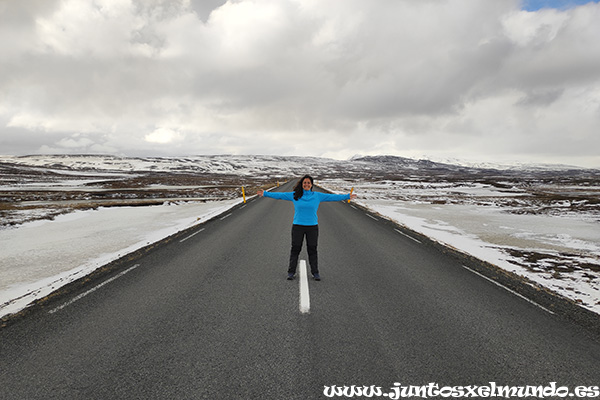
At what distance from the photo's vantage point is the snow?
549 centimetres

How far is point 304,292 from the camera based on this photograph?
509 cm

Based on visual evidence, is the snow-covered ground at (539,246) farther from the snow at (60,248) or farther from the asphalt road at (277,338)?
the snow at (60,248)

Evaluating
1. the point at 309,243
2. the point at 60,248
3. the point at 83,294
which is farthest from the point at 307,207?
the point at 60,248

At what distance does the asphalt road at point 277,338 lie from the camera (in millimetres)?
2869

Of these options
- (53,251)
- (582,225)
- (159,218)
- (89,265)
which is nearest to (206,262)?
(89,265)

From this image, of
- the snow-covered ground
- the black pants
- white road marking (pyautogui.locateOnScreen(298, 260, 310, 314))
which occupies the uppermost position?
the black pants

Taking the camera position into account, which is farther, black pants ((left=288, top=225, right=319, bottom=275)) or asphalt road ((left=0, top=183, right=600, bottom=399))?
black pants ((left=288, top=225, right=319, bottom=275))

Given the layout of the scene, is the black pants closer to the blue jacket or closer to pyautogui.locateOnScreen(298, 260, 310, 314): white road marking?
the blue jacket

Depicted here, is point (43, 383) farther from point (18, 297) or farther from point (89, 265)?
point (89, 265)

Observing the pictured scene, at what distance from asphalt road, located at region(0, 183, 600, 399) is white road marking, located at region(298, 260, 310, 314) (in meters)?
0.12

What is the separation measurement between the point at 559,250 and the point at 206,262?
1072 centimetres

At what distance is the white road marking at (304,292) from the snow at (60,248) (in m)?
4.49

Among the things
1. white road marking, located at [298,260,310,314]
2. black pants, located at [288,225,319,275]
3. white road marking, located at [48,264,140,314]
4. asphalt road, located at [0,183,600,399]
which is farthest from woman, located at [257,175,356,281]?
white road marking, located at [48,264,140,314]

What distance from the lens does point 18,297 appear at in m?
4.93
